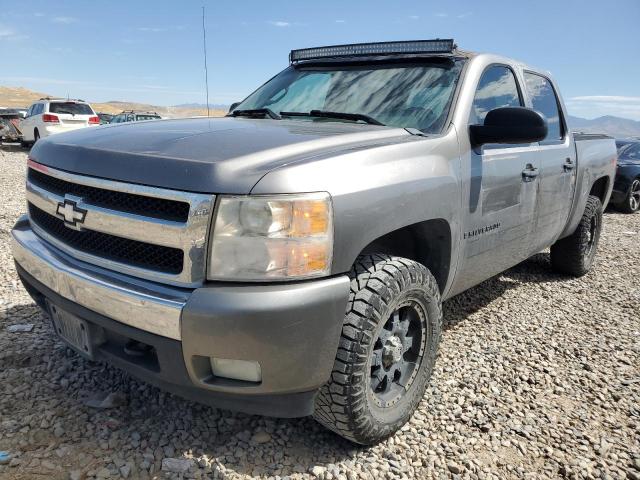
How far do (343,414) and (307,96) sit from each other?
1.97 metres

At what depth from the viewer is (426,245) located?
2494 mm

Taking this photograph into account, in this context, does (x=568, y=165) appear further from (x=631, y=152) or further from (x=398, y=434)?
(x=631, y=152)

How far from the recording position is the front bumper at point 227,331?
163cm

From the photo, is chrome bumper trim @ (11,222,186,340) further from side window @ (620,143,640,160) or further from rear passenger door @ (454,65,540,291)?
side window @ (620,143,640,160)

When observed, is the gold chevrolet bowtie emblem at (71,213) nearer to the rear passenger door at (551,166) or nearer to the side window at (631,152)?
the rear passenger door at (551,166)

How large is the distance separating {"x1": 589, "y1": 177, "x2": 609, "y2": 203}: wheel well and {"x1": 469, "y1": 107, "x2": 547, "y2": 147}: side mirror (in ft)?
9.71

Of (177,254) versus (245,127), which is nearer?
(177,254)

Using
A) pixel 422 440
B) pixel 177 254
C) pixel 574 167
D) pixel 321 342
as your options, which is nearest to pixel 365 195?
pixel 321 342

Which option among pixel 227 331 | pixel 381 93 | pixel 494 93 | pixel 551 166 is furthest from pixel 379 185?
pixel 551 166

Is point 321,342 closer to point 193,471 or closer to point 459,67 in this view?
point 193,471

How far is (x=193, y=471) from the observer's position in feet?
6.54

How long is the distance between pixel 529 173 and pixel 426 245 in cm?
113

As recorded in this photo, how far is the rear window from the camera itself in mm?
16219

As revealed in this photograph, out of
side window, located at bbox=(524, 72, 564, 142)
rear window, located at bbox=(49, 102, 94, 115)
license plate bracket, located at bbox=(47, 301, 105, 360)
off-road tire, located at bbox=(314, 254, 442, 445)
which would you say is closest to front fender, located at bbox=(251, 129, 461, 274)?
off-road tire, located at bbox=(314, 254, 442, 445)
